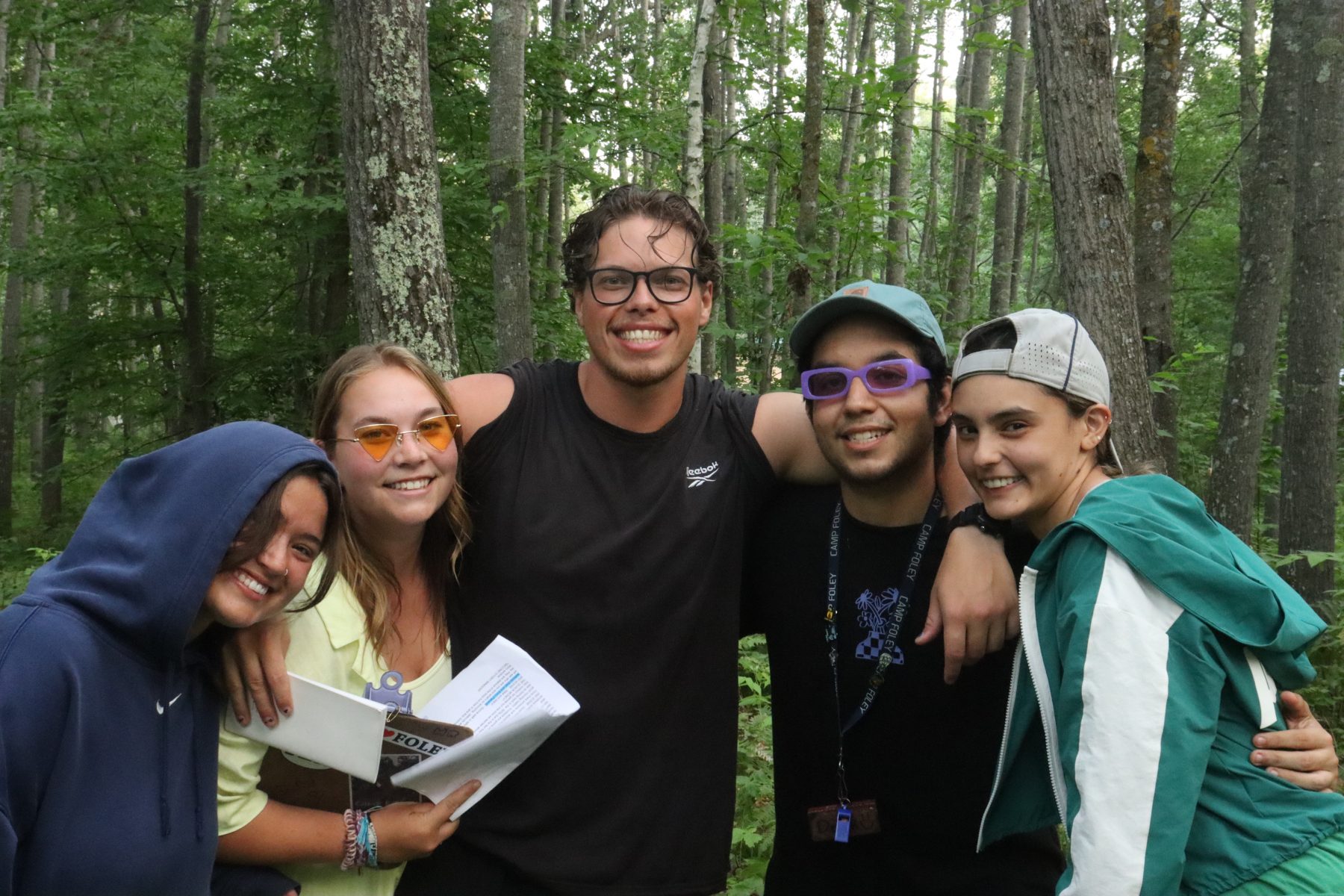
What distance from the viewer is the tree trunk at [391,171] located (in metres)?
4.77

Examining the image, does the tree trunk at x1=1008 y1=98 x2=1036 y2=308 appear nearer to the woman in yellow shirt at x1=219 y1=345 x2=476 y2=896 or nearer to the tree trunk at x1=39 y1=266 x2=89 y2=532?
the tree trunk at x1=39 y1=266 x2=89 y2=532

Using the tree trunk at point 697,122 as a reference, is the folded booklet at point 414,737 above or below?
below

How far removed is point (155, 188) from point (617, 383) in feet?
34.9

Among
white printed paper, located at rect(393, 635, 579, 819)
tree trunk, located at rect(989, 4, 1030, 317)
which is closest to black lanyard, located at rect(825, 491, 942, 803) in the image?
white printed paper, located at rect(393, 635, 579, 819)

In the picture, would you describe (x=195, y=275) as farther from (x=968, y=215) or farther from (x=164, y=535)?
(x=968, y=215)

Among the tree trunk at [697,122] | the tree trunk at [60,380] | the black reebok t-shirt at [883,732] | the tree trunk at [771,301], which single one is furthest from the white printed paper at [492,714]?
the tree trunk at [60,380]

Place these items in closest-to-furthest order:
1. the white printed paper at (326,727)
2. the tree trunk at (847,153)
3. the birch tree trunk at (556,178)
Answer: the white printed paper at (326,727)
the tree trunk at (847,153)
the birch tree trunk at (556,178)

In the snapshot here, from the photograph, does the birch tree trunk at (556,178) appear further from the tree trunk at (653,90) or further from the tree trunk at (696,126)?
the tree trunk at (696,126)

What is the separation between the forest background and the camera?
490cm

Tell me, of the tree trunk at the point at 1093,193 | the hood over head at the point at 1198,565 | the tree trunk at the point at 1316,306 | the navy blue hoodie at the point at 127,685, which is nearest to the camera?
the navy blue hoodie at the point at 127,685

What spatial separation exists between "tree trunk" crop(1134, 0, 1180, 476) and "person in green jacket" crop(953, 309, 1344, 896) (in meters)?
4.92

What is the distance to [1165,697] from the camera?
186 centimetres

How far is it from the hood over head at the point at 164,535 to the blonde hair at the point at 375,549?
54 centimetres

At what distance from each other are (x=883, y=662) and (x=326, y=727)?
5.08 feet
